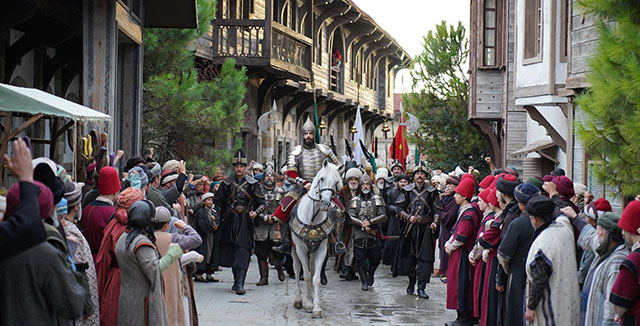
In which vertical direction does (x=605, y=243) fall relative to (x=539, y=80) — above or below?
below

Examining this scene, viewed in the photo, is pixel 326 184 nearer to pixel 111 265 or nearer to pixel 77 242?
pixel 111 265

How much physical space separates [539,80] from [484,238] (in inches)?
276

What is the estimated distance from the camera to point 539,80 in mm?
15070

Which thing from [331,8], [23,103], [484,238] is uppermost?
[331,8]

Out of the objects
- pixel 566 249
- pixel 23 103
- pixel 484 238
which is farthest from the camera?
pixel 484 238

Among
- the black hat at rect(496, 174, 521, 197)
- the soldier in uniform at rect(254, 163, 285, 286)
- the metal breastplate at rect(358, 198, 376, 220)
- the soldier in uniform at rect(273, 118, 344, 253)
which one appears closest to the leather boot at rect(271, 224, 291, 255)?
the soldier in uniform at rect(273, 118, 344, 253)

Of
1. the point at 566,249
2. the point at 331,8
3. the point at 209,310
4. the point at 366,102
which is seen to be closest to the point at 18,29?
the point at 209,310

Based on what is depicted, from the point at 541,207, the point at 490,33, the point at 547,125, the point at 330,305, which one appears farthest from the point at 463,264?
the point at 490,33

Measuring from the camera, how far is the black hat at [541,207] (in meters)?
7.36

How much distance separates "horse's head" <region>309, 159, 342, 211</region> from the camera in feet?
34.6

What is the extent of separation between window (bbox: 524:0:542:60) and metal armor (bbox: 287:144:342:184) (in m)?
5.46

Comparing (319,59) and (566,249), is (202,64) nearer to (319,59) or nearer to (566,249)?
(319,59)

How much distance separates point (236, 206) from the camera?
1341cm

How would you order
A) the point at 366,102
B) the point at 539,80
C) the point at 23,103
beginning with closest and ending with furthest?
the point at 23,103
the point at 539,80
the point at 366,102
